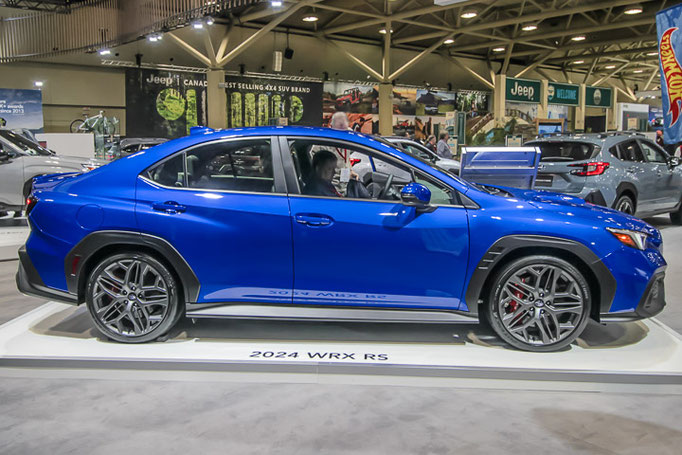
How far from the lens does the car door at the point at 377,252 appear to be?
3734mm

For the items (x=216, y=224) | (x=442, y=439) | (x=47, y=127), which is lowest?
(x=442, y=439)

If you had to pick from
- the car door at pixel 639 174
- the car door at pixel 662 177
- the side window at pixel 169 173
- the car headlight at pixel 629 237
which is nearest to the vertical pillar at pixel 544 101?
the car door at pixel 662 177

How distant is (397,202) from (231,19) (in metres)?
20.4

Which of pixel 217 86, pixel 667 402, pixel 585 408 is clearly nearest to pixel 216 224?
pixel 585 408

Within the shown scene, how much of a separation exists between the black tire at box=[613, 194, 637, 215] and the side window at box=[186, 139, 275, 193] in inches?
240

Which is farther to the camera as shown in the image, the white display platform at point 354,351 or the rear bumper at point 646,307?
the rear bumper at point 646,307

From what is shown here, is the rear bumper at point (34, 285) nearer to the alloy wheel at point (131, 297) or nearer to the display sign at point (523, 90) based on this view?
the alloy wheel at point (131, 297)

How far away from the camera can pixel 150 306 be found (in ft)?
12.9

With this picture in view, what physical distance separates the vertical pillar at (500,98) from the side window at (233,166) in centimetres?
2047

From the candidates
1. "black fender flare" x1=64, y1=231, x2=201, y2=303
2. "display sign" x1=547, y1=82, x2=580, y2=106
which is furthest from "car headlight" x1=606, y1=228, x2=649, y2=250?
"display sign" x1=547, y1=82, x2=580, y2=106

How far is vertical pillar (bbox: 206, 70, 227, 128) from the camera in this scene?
19875 millimetres

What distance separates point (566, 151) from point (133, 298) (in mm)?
6523

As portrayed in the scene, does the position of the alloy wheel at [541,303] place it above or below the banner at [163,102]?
below

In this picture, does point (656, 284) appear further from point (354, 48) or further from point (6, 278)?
point (354, 48)
